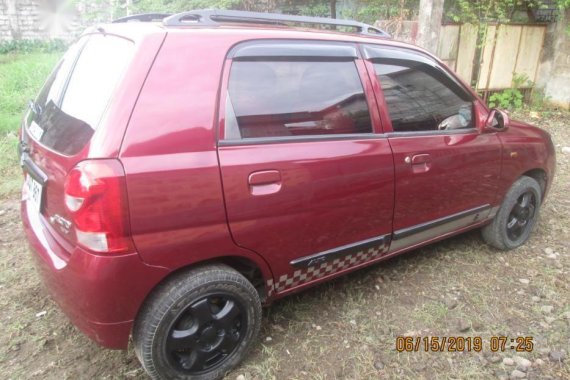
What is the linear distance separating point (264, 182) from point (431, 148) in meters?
1.24

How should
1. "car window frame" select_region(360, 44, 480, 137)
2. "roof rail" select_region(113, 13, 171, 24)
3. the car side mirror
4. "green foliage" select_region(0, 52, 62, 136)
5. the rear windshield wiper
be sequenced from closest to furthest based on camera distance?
the rear windshield wiper, "roof rail" select_region(113, 13, 171, 24), "car window frame" select_region(360, 44, 480, 137), the car side mirror, "green foliage" select_region(0, 52, 62, 136)

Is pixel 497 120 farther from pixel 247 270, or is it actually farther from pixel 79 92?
pixel 79 92

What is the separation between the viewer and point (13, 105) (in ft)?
21.4

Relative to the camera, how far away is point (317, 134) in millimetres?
2383

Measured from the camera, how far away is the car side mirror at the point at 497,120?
319 cm

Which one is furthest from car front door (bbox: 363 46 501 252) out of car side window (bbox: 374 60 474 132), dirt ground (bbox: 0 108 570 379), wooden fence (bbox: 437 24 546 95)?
wooden fence (bbox: 437 24 546 95)

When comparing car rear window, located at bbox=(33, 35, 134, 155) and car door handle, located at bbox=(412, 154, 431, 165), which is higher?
car rear window, located at bbox=(33, 35, 134, 155)

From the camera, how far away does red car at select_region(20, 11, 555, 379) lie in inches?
72.7

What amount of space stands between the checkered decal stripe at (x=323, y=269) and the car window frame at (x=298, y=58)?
700 millimetres

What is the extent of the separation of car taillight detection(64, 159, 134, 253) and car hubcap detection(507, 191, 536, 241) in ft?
9.99

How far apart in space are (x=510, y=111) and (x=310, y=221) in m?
6.94

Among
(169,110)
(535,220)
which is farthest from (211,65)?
(535,220)

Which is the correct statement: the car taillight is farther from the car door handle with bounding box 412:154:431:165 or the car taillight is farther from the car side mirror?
the car side mirror

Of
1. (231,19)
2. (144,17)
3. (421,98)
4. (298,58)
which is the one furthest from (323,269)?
(144,17)
